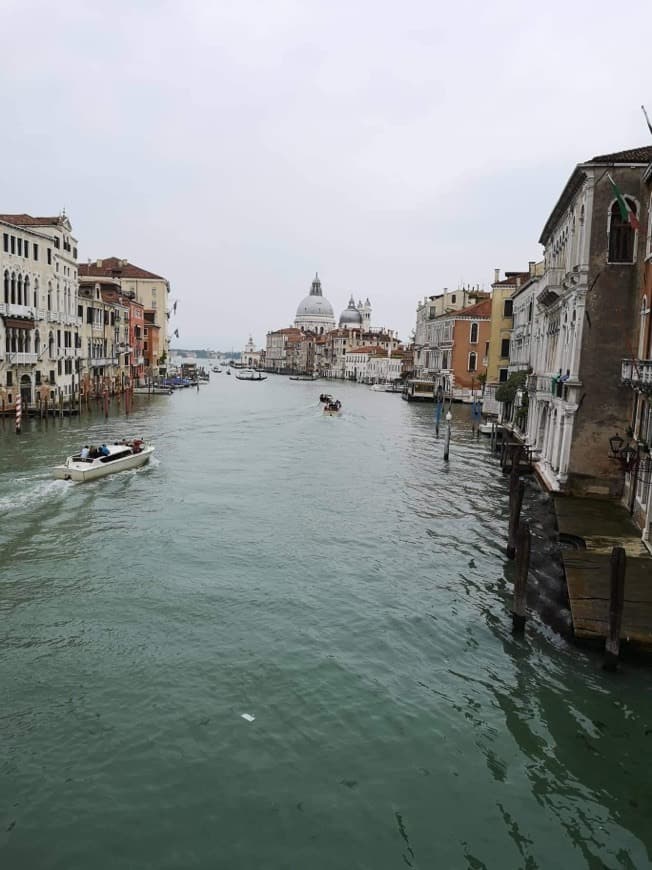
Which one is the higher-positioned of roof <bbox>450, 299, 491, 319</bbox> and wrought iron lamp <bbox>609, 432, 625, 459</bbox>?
roof <bbox>450, 299, 491, 319</bbox>

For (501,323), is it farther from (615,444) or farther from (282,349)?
(282,349)

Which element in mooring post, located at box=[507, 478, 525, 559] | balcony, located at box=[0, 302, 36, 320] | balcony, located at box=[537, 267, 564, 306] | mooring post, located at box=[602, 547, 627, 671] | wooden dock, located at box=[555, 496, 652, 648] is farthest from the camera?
balcony, located at box=[0, 302, 36, 320]

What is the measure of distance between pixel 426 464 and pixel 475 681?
19401 mm

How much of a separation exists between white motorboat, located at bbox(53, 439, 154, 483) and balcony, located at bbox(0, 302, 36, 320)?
14.4 metres

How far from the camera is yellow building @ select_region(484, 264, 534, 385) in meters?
52.3

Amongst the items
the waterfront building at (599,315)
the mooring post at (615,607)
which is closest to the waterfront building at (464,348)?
the waterfront building at (599,315)

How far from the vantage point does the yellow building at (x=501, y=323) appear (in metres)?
52.3

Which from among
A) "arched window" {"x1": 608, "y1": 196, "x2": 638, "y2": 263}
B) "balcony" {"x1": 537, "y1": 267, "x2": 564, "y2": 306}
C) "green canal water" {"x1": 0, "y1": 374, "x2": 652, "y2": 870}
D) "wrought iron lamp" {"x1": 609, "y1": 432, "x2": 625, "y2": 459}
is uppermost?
"arched window" {"x1": 608, "y1": 196, "x2": 638, "y2": 263}

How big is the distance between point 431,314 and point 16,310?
50.0 m

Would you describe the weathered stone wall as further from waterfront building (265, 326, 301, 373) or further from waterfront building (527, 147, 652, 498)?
waterfront building (265, 326, 301, 373)

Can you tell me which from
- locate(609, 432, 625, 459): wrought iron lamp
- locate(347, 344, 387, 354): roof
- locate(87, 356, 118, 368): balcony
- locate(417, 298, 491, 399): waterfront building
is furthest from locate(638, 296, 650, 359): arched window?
locate(347, 344, 387, 354): roof

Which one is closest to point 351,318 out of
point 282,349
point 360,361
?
point 282,349

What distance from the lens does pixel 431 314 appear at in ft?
257

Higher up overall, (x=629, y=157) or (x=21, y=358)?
(x=629, y=157)
